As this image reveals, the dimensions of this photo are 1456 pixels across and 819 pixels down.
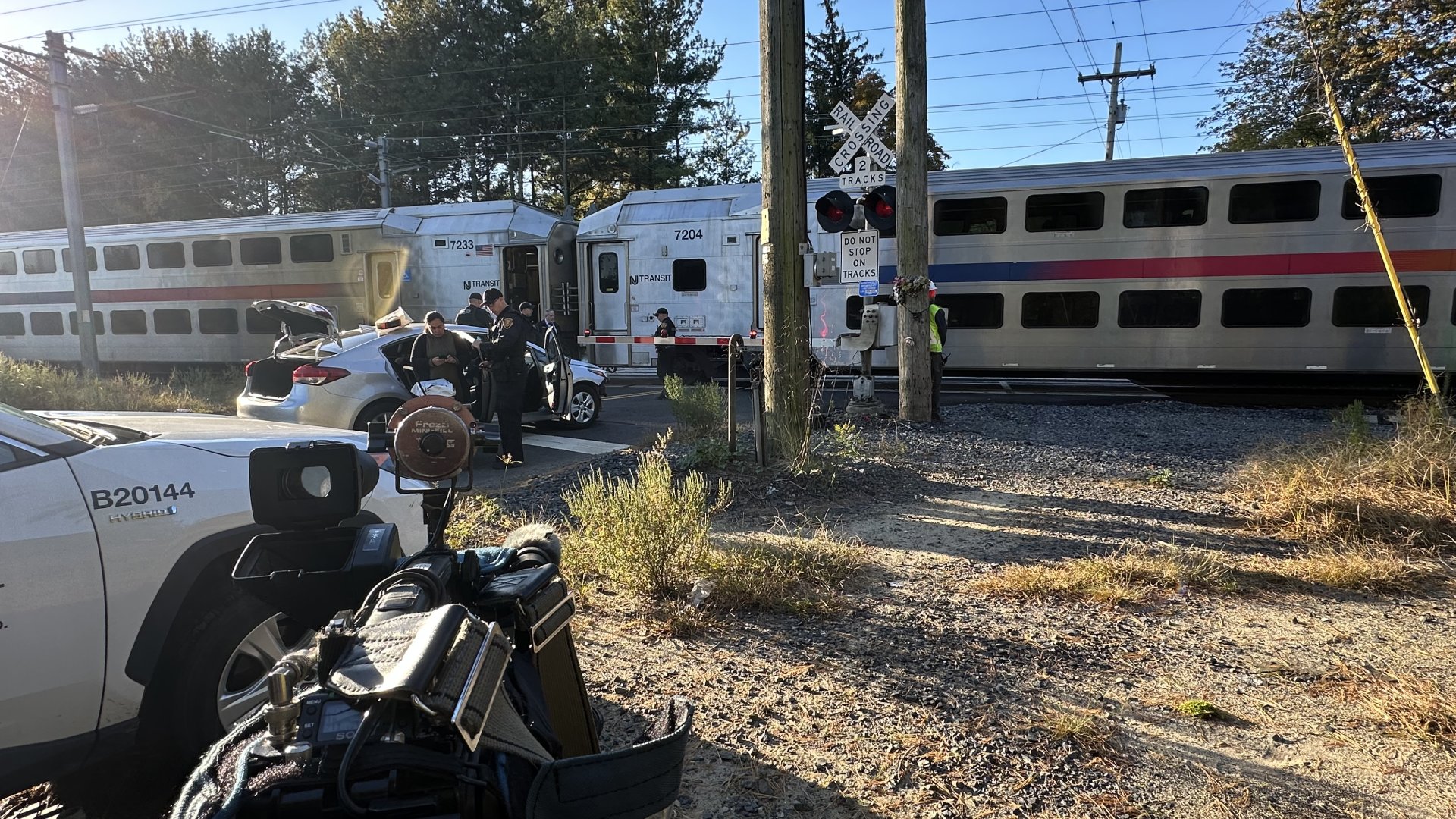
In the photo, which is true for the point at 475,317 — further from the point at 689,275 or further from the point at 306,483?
the point at 306,483

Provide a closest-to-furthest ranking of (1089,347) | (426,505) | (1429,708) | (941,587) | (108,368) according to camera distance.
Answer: (426,505) → (1429,708) → (941,587) → (1089,347) → (108,368)

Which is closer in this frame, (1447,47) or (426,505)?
(426,505)

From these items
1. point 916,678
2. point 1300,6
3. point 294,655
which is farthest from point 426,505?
point 1300,6

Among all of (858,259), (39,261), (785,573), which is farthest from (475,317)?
(39,261)

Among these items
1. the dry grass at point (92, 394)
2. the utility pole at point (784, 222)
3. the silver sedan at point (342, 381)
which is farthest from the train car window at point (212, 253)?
the utility pole at point (784, 222)

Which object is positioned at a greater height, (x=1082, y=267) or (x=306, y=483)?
(x=1082, y=267)

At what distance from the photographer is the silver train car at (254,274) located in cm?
1798

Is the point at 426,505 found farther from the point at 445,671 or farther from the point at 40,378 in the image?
the point at 40,378

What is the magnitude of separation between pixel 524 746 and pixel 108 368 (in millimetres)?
26379

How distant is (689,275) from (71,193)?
11.9m

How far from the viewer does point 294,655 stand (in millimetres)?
1389

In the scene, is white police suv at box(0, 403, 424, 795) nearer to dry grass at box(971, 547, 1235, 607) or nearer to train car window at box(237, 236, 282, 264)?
dry grass at box(971, 547, 1235, 607)

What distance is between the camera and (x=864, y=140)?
8711 mm

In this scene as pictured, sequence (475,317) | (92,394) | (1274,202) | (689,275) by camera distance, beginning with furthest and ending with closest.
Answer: (689,275) → (475,317) → (1274,202) → (92,394)
